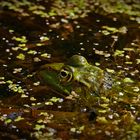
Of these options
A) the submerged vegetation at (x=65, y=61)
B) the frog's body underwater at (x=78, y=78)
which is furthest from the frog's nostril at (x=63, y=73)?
the submerged vegetation at (x=65, y=61)

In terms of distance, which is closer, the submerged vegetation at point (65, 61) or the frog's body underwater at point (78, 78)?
the submerged vegetation at point (65, 61)

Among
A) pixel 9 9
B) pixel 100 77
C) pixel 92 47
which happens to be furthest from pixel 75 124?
pixel 9 9

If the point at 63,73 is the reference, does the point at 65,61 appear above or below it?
below

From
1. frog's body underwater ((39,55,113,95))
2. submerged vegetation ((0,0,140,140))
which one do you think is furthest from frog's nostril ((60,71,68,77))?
submerged vegetation ((0,0,140,140))

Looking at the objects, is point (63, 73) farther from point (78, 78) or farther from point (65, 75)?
point (78, 78)

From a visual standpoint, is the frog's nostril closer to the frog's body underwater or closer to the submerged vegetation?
the frog's body underwater

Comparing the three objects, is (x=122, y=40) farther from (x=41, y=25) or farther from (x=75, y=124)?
(x=75, y=124)

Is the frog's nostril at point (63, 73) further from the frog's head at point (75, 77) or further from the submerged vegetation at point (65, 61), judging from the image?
the submerged vegetation at point (65, 61)

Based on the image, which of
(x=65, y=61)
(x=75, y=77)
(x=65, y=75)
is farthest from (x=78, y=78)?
(x=65, y=61)
